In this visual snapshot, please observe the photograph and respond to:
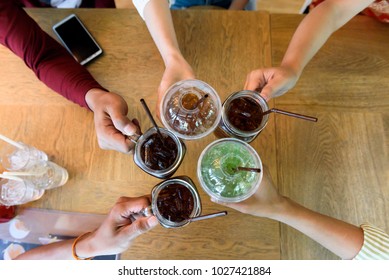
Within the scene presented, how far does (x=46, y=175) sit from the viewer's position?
752 mm

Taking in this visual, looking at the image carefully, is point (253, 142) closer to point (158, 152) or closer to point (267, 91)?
point (267, 91)

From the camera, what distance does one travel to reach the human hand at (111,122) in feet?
2.21

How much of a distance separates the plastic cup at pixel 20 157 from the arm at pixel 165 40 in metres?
0.34

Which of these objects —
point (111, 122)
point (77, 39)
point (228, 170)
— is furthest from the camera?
point (77, 39)

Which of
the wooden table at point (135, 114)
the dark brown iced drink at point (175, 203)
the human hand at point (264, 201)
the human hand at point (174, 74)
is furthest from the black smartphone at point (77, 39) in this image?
the human hand at point (264, 201)

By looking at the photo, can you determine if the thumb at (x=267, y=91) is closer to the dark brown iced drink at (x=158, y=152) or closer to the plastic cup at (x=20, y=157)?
the dark brown iced drink at (x=158, y=152)

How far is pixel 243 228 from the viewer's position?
2.45 ft

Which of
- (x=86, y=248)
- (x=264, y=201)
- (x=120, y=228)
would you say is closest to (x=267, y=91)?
(x=264, y=201)

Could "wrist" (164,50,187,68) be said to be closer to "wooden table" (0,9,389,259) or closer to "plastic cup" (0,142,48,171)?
"wooden table" (0,9,389,259)

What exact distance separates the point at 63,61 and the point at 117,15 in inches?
8.7

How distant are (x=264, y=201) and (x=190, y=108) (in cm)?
26

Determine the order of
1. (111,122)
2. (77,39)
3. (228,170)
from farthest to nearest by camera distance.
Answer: (77,39) < (111,122) < (228,170)

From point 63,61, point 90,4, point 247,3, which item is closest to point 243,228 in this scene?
point 63,61
